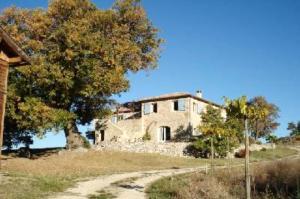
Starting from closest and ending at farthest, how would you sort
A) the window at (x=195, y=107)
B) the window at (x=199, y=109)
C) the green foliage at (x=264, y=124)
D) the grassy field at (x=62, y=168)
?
the grassy field at (x=62, y=168)
the window at (x=195, y=107)
the window at (x=199, y=109)
the green foliage at (x=264, y=124)

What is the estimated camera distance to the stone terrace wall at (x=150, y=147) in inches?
1926

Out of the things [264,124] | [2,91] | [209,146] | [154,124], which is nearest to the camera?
[2,91]

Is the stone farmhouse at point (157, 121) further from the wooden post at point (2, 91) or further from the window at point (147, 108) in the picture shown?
the wooden post at point (2, 91)

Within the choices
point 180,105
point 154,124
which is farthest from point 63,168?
point 154,124

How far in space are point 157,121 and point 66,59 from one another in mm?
23154

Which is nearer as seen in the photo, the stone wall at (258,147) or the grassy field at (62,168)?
the grassy field at (62,168)

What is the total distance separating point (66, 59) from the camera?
121ft

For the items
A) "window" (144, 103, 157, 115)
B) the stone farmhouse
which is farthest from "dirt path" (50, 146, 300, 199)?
"window" (144, 103, 157, 115)

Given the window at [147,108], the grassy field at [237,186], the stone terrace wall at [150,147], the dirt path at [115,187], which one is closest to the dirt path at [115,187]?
the dirt path at [115,187]

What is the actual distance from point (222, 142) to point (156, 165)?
36.6 feet

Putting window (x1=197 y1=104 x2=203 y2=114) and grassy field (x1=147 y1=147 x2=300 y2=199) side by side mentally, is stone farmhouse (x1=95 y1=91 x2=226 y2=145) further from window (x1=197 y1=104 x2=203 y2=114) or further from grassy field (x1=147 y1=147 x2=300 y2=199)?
grassy field (x1=147 y1=147 x2=300 y2=199)

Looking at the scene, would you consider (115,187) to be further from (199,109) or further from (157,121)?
(199,109)

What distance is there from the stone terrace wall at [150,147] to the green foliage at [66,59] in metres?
10.9

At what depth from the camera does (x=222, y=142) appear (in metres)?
45.9
